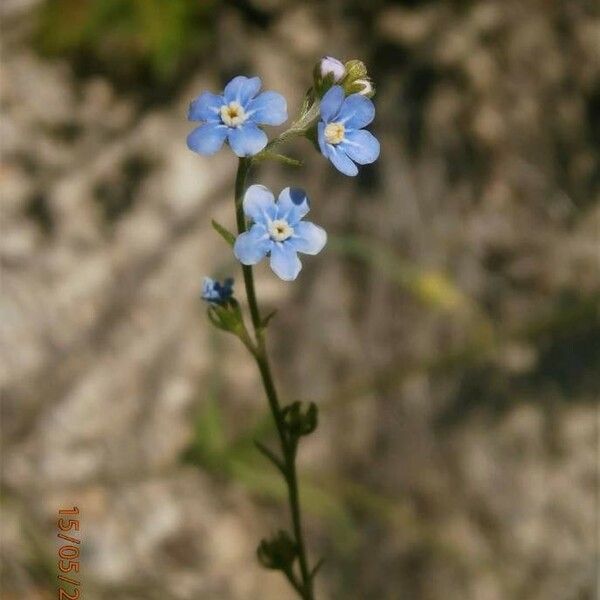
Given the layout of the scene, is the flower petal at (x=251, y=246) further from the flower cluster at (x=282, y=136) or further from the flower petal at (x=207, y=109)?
the flower petal at (x=207, y=109)

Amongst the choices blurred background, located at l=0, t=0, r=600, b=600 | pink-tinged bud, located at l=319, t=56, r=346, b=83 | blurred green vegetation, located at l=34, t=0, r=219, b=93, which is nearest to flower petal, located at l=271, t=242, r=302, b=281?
pink-tinged bud, located at l=319, t=56, r=346, b=83

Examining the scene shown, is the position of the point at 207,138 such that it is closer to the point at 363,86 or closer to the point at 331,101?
the point at 331,101

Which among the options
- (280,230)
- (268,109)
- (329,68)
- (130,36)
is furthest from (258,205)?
(130,36)

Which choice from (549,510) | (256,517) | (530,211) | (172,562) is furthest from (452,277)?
(172,562)

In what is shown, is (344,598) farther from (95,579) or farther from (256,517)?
(95,579)

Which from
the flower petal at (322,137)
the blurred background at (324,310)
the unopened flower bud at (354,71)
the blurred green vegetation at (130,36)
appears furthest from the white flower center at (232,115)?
the blurred green vegetation at (130,36)

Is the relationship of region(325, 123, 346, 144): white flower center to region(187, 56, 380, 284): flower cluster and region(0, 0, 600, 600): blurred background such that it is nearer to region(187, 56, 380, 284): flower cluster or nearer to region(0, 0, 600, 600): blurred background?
region(187, 56, 380, 284): flower cluster
